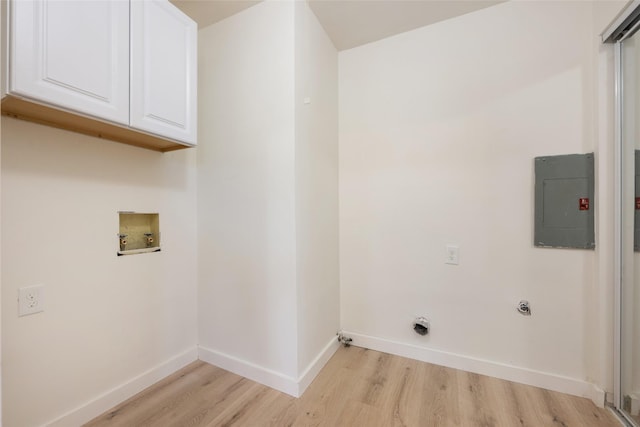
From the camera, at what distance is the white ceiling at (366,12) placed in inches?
69.1

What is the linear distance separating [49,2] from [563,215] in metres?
2.72

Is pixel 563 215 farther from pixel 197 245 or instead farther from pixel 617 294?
pixel 197 245

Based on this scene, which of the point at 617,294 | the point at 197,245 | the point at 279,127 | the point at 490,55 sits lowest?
the point at 617,294

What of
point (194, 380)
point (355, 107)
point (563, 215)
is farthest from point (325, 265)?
point (563, 215)

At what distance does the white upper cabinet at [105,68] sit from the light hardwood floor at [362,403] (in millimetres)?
1531

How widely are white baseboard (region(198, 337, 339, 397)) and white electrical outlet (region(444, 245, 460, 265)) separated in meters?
1.09

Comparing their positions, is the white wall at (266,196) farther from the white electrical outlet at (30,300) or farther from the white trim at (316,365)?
the white electrical outlet at (30,300)

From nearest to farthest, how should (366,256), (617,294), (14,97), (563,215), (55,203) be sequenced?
(14,97)
(55,203)
(617,294)
(563,215)
(366,256)

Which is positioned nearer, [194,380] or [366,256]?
[194,380]

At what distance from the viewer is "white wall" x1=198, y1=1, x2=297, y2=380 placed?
1659mm

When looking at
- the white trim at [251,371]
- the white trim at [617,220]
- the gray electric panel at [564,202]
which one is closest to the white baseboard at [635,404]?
the white trim at [617,220]

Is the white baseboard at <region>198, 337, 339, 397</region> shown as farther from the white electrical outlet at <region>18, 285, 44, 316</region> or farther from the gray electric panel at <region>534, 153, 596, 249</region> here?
the gray electric panel at <region>534, 153, 596, 249</region>

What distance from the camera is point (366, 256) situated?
2.20m

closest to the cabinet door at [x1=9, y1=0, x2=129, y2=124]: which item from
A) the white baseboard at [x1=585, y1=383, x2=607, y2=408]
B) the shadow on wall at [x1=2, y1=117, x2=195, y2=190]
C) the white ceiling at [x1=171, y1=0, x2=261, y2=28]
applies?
the shadow on wall at [x1=2, y1=117, x2=195, y2=190]
